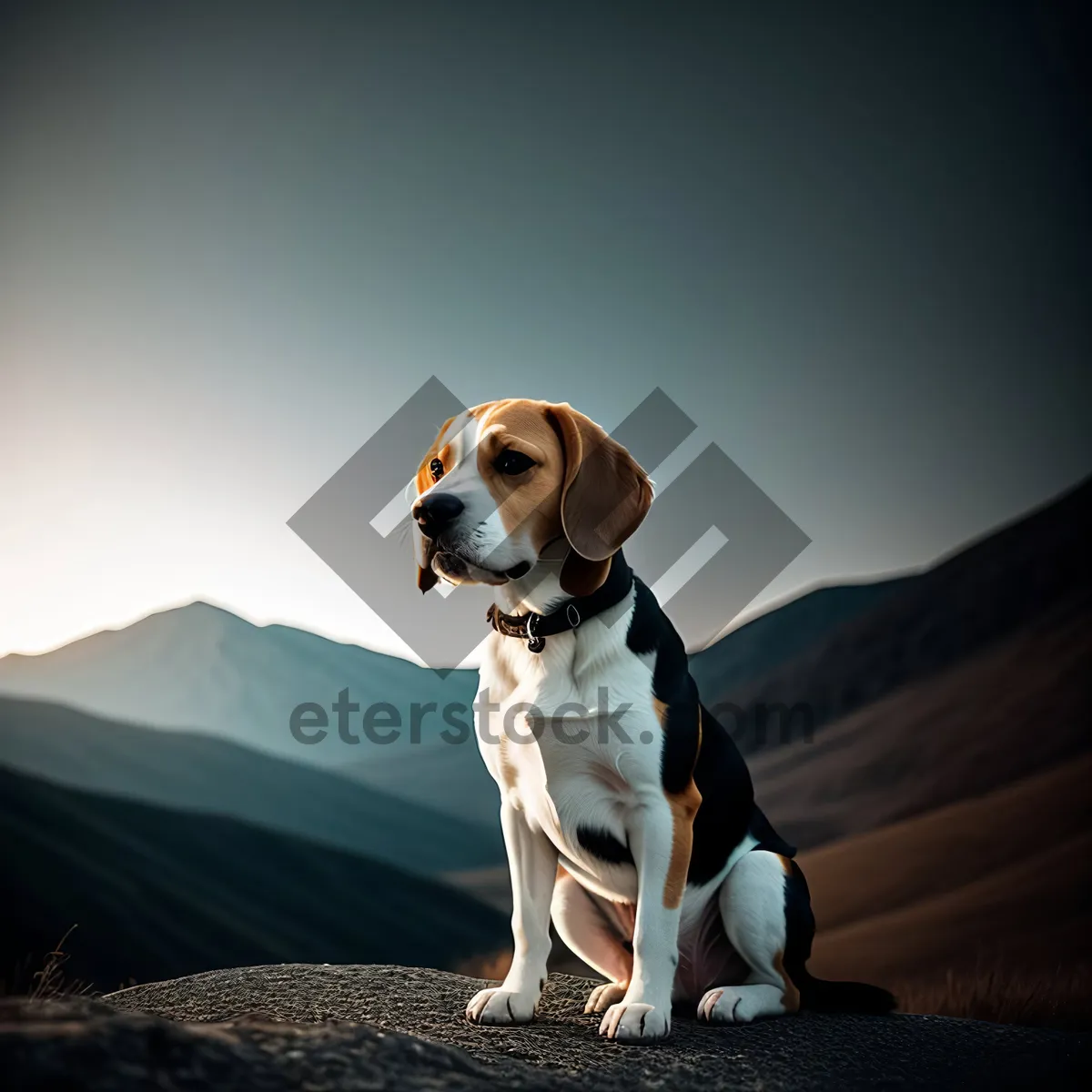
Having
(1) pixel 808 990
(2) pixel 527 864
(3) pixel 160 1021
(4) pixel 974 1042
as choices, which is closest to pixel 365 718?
(2) pixel 527 864

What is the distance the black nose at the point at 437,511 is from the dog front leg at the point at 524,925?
816mm

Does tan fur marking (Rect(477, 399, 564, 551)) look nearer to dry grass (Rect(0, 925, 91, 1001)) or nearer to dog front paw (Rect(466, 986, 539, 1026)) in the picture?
dog front paw (Rect(466, 986, 539, 1026))

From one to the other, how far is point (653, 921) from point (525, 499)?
3.43 ft

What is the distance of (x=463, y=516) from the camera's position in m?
2.29

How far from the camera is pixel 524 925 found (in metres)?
2.60

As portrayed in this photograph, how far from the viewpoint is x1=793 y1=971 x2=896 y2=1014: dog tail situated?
2.85 metres

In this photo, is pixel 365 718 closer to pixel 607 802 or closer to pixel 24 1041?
pixel 607 802

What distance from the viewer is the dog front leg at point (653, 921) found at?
233cm

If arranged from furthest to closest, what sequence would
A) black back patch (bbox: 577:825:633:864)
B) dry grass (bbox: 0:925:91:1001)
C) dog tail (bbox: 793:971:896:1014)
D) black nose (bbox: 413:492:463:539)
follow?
dry grass (bbox: 0:925:91:1001) → dog tail (bbox: 793:971:896:1014) → black back patch (bbox: 577:825:633:864) → black nose (bbox: 413:492:463:539)

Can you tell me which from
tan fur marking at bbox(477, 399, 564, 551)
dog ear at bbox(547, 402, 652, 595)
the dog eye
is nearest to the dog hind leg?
dog ear at bbox(547, 402, 652, 595)

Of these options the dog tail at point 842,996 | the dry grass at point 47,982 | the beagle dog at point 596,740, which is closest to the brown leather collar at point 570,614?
the beagle dog at point 596,740

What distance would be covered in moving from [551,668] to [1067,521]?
300cm

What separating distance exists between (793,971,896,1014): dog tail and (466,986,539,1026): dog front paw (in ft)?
2.61

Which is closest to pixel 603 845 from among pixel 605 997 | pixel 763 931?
pixel 763 931
